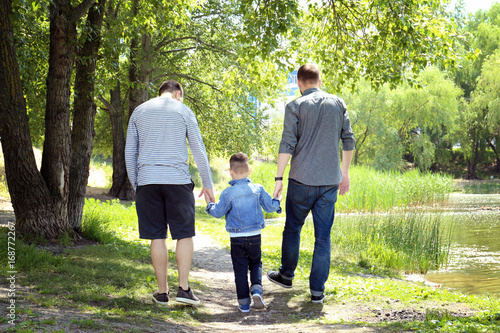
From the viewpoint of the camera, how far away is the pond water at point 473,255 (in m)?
7.71

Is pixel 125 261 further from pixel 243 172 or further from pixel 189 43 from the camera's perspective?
pixel 189 43

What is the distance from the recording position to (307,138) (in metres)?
4.83

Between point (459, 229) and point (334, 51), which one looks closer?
point (334, 51)

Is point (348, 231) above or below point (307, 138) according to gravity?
below

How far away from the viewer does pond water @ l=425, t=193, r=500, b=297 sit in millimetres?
7709

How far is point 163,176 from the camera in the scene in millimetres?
4277

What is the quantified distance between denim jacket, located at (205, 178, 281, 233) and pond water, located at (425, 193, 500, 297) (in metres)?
4.21

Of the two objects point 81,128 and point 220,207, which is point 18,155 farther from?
point 220,207

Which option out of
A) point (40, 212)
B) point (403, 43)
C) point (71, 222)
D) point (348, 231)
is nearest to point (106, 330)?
point (40, 212)

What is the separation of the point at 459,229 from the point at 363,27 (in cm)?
756

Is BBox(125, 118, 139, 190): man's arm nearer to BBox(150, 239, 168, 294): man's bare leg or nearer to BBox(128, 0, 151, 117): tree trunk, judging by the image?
BBox(150, 239, 168, 294): man's bare leg

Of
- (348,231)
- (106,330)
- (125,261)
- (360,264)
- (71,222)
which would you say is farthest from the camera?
(348,231)

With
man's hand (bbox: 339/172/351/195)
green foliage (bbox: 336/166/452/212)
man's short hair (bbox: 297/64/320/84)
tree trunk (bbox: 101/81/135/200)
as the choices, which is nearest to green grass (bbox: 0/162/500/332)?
man's hand (bbox: 339/172/351/195)

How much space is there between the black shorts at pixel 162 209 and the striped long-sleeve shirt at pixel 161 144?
0.08 metres
